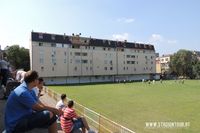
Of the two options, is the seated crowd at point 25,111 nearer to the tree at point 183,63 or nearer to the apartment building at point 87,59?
the apartment building at point 87,59

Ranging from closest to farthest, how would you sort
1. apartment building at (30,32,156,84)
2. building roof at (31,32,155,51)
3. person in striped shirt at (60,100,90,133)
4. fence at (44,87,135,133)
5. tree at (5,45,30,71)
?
person in striped shirt at (60,100,90,133)
fence at (44,87,135,133)
apartment building at (30,32,156,84)
building roof at (31,32,155,51)
tree at (5,45,30,71)

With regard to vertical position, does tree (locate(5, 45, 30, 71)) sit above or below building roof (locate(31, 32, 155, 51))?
below

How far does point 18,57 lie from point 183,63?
71907 millimetres

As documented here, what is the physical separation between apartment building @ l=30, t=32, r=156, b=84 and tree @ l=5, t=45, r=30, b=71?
1394cm

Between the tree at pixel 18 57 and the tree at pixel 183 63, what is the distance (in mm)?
66262

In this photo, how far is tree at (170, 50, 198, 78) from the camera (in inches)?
5407

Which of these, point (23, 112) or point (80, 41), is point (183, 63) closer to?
point (80, 41)

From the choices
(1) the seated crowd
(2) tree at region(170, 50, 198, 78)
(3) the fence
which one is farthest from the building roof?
(1) the seated crowd

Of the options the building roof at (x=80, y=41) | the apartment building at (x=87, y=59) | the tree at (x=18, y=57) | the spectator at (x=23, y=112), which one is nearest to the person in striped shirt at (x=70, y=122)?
the spectator at (x=23, y=112)

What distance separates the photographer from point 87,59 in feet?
345

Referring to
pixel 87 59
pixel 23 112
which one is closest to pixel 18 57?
pixel 87 59

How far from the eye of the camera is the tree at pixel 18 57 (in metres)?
103

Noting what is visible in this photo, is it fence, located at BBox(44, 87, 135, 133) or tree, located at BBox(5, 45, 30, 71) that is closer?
fence, located at BBox(44, 87, 135, 133)

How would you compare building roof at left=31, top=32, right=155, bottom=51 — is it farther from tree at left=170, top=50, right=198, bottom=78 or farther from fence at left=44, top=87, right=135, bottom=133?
fence at left=44, top=87, right=135, bottom=133
